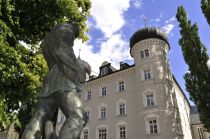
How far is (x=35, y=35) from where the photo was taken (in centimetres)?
1035

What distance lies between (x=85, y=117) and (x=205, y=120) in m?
17.0

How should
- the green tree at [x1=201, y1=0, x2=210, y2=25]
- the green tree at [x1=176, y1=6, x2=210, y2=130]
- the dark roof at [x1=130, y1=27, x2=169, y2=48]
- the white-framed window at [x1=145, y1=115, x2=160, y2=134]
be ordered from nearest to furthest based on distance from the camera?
the green tree at [x1=176, y1=6, x2=210, y2=130] → the green tree at [x1=201, y1=0, x2=210, y2=25] → the white-framed window at [x1=145, y1=115, x2=160, y2=134] → the dark roof at [x1=130, y1=27, x2=169, y2=48]

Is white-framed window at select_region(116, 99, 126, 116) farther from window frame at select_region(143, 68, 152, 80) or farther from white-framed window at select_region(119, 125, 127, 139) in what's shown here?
window frame at select_region(143, 68, 152, 80)

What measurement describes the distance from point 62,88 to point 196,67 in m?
18.2

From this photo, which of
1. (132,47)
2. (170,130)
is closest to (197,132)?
(170,130)

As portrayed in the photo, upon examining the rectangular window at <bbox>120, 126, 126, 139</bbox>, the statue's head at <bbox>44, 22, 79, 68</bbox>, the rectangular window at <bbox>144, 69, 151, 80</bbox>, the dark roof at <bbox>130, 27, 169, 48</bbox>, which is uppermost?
the dark roof at <bbox>130, 27, 169, 48</bbox>

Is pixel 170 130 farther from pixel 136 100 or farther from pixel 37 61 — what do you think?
pixel 37 61

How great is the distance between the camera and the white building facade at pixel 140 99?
22969 millimetres

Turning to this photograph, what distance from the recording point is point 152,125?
2288 cm

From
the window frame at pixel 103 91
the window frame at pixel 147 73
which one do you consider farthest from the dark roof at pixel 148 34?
the window frame at pixel 103 91

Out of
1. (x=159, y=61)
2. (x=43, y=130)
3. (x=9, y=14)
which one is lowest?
(x=43, y=130)

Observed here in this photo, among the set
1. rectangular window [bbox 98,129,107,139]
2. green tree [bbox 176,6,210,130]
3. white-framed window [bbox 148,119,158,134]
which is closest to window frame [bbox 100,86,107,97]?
rectangular window [bbox 98,129,107,139]

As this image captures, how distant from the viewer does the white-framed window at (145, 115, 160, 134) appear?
2245cm

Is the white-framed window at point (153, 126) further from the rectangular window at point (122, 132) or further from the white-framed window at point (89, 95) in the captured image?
the white-framed window at point (89, 95)
